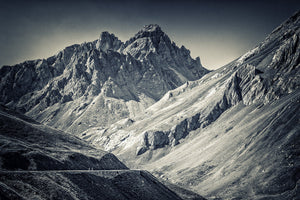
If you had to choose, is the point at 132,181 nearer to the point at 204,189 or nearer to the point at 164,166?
the point at 204,189

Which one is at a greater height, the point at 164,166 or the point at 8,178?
the point at 8,178

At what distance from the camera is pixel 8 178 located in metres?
34.4

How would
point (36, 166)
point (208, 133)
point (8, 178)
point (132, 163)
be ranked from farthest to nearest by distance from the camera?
point (132, 163)
point (208, 133)
point (36, 166)
point (8, 178)

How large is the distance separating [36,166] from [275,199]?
3353 inches

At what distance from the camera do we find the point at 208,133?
180m

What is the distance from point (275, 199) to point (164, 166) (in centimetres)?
9071

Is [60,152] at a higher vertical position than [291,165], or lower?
higher

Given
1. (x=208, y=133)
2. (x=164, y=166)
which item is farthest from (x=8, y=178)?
(x=208, y=133)

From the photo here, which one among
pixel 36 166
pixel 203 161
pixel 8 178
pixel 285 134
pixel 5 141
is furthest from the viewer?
pixel 203 161

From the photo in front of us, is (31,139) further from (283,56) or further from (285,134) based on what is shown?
(283,56)

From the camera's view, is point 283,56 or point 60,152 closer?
point 60,152

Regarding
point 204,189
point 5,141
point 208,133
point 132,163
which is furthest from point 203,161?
point 5,141

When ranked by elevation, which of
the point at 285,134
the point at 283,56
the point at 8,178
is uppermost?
the point at 283,56

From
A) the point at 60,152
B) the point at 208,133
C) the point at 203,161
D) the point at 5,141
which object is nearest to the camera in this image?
the point at 5,141
